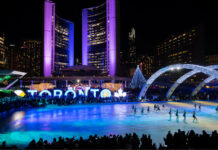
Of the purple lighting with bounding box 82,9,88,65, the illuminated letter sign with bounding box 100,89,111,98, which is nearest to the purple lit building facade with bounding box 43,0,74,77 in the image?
the purple lighting with bounding box 82,9,88,65

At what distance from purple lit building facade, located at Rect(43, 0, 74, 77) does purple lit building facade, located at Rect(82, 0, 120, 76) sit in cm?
1071

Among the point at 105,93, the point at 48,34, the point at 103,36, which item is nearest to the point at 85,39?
the point at 103,36

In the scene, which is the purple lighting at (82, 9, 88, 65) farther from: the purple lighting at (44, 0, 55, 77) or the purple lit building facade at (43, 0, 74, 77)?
the purple lighting at (44, 0, 55, 77)

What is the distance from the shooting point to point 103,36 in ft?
262

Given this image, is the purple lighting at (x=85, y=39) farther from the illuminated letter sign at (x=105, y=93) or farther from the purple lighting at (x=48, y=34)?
the illuminated letter sign at (x=105, y=93)

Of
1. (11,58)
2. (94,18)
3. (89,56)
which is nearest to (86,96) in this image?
(89,56)

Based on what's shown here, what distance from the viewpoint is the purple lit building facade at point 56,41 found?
72.2 metres

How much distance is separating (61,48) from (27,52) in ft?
350

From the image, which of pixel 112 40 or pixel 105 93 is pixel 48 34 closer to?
pixel 112 40

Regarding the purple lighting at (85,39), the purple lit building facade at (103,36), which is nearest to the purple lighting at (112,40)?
the purple lit building facade at (103,36)

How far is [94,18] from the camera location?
3425 inches

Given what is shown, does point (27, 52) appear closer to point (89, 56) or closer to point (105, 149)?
point (89, 56)

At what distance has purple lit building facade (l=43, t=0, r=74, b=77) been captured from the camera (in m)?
72.2

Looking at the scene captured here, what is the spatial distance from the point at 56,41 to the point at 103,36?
916 inches
